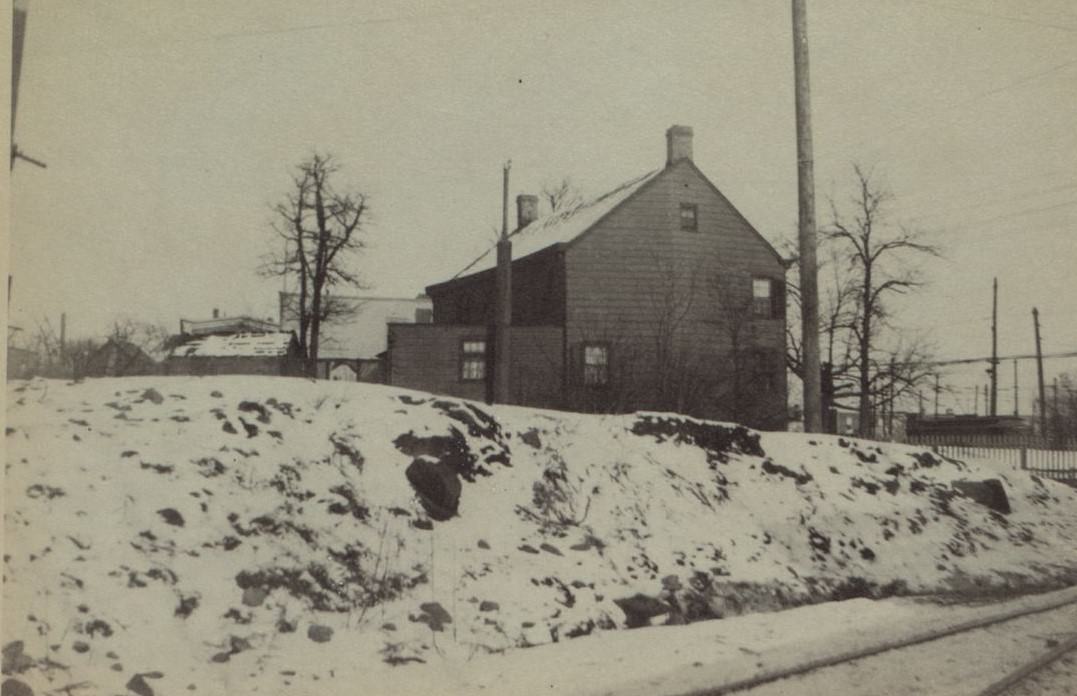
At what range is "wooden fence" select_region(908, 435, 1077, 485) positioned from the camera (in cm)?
2441

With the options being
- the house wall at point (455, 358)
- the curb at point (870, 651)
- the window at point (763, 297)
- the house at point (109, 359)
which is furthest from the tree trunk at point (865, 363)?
the house at point (109, 359)

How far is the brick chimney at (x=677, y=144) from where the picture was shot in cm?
2744

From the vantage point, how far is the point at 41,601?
16.3 feet

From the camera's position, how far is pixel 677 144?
90.7 ft

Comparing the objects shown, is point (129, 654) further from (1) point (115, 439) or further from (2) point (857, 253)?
(2) point (857, 253)

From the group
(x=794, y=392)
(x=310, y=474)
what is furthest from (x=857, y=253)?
(x=310, y=474)

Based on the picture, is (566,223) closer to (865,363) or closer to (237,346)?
(865,363)

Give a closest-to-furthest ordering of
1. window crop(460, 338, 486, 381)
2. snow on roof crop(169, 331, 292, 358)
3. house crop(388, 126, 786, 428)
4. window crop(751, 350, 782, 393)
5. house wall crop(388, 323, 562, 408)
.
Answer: house crop(388, 126, 786, 428)
house wall crop(388, 323, 562, 408)
window crop(751, 350, 782, 393)
window crop(460, 338, 486, 381)
snow on roof crop(169, 331, 292, 358)

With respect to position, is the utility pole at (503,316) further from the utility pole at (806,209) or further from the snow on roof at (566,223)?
the utility pole at (806,209)

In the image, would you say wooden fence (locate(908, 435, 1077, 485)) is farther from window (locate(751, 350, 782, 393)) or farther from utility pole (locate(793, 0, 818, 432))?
utility pole (locate(793, 0, 818, 432))

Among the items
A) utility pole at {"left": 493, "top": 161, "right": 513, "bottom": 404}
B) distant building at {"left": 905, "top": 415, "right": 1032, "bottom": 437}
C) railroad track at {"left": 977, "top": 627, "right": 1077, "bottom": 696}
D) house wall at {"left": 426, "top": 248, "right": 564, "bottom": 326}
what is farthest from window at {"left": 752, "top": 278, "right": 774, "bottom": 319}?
railroad track at {"left": 977, "top": 627, "right": 1077, "bottom": 696}

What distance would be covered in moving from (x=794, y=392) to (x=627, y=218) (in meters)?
12.2

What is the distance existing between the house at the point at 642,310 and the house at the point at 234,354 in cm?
782

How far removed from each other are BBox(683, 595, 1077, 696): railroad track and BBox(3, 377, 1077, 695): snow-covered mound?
4.90 feet
